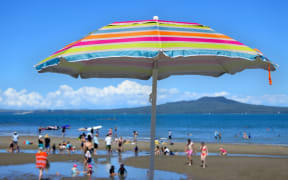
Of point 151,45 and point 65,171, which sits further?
point 65,171

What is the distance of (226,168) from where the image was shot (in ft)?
65.5

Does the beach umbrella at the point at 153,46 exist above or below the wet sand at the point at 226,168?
above

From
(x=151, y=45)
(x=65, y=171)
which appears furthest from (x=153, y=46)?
(x=65, y=171)

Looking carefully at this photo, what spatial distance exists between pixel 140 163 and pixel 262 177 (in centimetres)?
745

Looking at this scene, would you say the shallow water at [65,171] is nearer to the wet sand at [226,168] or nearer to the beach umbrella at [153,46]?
the wet sand at [226,168]

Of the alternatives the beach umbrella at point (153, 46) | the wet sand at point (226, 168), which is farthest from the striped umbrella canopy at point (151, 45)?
the wet sand at point (226, 168)

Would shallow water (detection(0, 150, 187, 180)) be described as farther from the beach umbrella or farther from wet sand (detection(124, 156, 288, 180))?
the beach umbrella

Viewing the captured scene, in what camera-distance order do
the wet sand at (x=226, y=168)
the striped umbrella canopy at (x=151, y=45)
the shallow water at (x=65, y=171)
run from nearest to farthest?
1. the striped umbrella canopy at (x=151, y=45)
2. the shallow water at (x=65, y=171)
3. the wet sand at (x=226, y=168)

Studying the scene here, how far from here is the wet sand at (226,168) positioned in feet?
57.5

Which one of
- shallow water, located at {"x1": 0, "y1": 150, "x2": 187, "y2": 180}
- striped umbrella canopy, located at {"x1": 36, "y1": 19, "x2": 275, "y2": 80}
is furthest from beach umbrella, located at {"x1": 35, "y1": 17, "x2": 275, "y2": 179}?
shallow water, located at {"x1": 0, "y1": 150, "x2": 187, "y2": 180}

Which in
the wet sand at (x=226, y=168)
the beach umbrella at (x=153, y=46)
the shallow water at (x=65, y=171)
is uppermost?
the beach umbrella at (x=153, y=46)

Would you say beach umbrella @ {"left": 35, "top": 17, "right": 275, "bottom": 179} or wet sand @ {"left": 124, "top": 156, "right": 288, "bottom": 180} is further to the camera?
wet sand @ {"left": 124, "top": 156, "right": 288, "bottom": 180}

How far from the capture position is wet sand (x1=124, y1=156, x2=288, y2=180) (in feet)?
57.5

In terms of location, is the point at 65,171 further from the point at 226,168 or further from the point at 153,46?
the point at 153,46
